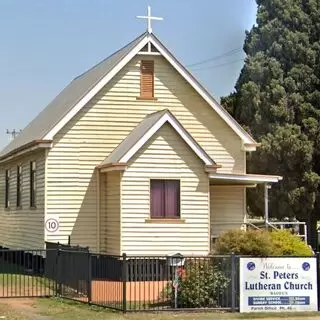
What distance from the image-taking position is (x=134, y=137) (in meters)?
27.5

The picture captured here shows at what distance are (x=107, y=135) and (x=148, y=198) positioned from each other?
3.90 meters

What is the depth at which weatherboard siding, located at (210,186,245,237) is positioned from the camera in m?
30.4

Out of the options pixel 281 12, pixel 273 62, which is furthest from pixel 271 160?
pixel 281 12

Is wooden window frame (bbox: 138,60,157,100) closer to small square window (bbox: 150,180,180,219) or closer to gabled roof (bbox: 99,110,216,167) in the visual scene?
gabled roof (bbox: 99,110,216,167)

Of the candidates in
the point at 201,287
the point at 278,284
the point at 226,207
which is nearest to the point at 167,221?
the point at 226,207

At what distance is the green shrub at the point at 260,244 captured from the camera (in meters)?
21.0

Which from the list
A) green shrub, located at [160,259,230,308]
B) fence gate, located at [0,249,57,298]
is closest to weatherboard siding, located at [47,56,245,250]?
fence gate, located at [0,249,57,298]

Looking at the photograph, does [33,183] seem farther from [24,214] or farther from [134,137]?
[134,137]

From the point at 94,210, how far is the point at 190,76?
6.27 metres

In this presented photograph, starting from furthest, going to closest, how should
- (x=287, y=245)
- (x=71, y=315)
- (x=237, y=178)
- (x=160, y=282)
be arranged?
(x=237, y=178) → (x=287, y=245) → (x=160, y=282) → (x=71, y=315)

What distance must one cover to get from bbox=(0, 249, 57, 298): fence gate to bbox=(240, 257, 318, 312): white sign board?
5736 millimetres

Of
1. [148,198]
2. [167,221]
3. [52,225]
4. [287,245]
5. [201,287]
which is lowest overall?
[201,287]

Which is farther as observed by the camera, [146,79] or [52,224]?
[146,79]

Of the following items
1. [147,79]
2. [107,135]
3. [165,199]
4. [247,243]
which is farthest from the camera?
[147,79]
